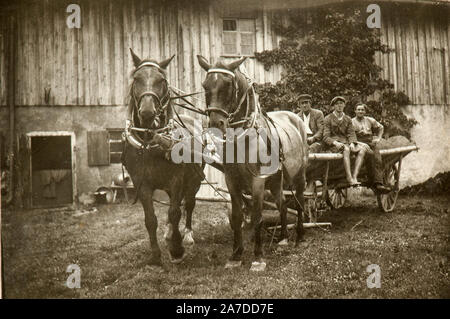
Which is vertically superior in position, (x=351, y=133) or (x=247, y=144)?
(x=351, y=133)

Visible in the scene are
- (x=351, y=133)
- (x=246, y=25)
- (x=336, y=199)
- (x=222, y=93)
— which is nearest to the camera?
(x=222, y=93)

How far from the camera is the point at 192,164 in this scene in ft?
16.9

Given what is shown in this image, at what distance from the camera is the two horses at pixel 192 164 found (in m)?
4.06

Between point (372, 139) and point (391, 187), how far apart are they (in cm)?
114

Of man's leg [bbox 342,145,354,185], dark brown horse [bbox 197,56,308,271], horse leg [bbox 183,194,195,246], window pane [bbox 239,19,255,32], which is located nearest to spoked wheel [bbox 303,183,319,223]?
man's leg [bbox 342,145,354,185]

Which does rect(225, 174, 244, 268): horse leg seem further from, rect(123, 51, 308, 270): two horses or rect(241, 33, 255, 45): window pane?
rect(241, 33, 255, 45): window pane

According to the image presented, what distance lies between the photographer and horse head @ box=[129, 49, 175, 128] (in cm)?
411

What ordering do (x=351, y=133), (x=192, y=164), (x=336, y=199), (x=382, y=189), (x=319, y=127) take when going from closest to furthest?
(x=192, y=164) < (x=319, y=127) < (x=351, y=133) < (x=382, y=189) < (x=336, y=199)

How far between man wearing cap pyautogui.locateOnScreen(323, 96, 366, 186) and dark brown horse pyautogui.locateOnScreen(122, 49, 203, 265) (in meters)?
2.68

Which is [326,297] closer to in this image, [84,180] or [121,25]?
[84,180]

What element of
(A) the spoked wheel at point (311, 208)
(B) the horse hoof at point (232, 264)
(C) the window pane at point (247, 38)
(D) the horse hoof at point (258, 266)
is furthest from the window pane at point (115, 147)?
(A) the spoked wheel at point (311, 208)

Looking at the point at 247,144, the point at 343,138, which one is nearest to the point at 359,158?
the point at 343,138

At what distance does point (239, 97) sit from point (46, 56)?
9.07 ft

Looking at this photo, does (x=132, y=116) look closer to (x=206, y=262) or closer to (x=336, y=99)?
(x=206, y=262)
